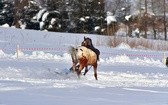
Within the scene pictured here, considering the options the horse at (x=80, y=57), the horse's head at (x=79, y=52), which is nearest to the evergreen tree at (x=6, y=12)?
the horse at (x=80, y=57)

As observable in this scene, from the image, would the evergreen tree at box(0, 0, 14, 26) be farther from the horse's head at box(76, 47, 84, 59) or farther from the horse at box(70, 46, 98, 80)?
the horse's head at box(76, 47, 84, 59)

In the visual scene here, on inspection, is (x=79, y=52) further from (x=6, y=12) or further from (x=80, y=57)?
(x=6, y=12)

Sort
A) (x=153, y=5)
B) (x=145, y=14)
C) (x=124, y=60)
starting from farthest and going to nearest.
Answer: (x=153, y=5), (x=145, y=14), (x=124, y=60)

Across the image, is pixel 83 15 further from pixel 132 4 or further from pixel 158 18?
pixel 132 4

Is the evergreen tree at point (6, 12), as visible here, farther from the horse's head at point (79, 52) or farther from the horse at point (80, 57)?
the horse's head at point (79, 52)

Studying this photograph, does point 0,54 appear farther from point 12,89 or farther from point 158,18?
point 158,18

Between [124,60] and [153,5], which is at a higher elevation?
[153,5]

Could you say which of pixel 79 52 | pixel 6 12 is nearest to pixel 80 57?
pixel 79 52

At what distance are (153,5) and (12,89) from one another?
56.5 meters

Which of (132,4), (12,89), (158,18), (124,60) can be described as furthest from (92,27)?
(12,89)

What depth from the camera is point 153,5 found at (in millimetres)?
65625

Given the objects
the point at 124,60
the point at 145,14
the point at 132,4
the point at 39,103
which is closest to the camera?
the point at 39,103

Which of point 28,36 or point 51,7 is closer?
point 28,36

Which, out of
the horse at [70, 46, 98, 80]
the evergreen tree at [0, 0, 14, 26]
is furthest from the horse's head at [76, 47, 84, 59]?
the evergreen tree at [0, 0, 14, 26]
